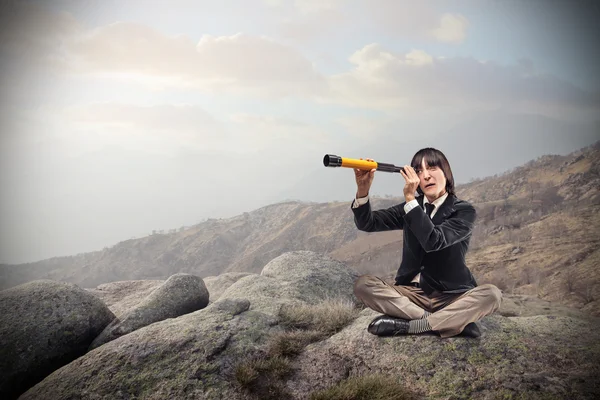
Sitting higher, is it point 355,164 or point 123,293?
point 355,164

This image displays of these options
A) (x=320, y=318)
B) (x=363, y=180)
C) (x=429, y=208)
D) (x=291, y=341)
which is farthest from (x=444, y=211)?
(x=320, y=318)

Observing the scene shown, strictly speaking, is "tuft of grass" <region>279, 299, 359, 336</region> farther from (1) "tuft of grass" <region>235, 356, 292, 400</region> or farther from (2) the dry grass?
(1) "tuft of grass" <region>235, 356, 292, 400</region>

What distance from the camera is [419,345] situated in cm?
512

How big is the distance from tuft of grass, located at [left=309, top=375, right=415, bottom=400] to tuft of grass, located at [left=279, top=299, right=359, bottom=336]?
1.96m

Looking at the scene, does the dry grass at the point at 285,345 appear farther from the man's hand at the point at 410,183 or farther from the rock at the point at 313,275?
the man's hand at the point at 410,183

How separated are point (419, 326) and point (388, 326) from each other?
0.45 meters

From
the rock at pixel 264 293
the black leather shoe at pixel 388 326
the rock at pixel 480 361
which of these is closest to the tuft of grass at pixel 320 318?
the rock at pixel 480 361

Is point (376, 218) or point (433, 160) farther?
point (376, 218)

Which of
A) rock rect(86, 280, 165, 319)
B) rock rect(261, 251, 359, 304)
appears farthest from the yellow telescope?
rock rect(86, 280, 165, 319)

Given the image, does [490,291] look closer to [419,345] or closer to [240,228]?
[419,345]

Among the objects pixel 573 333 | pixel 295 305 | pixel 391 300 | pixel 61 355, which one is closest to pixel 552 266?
pixel 573 333

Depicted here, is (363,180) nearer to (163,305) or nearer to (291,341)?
(291,341)

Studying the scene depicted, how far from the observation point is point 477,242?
2033 centimetres

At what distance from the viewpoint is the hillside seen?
13.2 m
